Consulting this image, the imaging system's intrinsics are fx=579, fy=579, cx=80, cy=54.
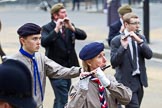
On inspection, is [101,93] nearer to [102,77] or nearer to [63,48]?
[102,77]

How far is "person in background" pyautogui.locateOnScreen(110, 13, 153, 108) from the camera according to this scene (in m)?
7.26

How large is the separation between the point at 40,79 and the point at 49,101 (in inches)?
184

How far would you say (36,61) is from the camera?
6.04m

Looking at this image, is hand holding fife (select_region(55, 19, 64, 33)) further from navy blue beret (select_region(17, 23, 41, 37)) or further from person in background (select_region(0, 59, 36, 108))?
person in background (select_region(0, 59, 36, 108))

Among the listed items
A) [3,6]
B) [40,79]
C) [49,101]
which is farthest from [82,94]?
[3,6]

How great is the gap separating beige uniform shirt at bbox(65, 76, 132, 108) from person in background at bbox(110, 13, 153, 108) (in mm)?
1815

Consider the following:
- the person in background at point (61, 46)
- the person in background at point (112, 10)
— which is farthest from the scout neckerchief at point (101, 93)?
the person in background at point (112, 10)

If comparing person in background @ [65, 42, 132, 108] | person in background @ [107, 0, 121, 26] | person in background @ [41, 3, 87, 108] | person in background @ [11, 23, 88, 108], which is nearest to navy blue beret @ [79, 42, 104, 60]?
person in background @ [65, 42, 132, 108]

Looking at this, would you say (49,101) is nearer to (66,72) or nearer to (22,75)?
(66,72)

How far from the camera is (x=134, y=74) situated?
24.4 feet

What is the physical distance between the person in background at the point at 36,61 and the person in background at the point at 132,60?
1.28m

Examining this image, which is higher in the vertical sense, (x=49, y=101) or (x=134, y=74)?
(x=134, y=74)

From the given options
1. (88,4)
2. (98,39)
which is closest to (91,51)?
(98,39)

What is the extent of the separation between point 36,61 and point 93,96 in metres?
0.97
